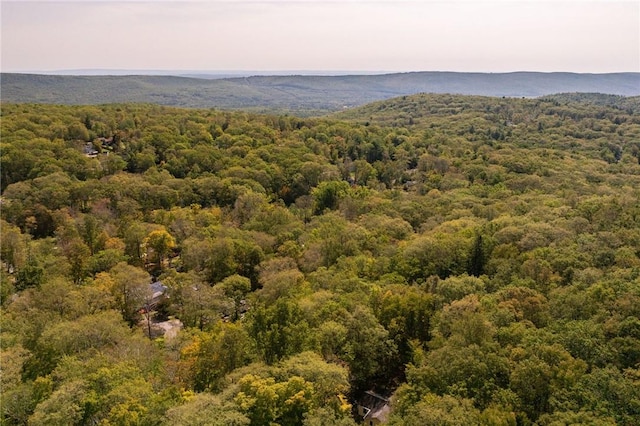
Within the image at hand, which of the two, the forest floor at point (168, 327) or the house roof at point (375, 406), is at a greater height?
the house roof at point (375, 406)

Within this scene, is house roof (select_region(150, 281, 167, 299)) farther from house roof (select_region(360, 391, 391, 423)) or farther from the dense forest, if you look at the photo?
house roof (select_region(360, 391, 391, 423))

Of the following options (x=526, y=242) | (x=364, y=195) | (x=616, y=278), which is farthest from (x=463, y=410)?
(x=364, y=195)

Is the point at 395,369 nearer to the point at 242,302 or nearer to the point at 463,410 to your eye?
the point at 463,410

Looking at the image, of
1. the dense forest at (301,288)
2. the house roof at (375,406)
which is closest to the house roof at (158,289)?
the dense forest at (301,288)

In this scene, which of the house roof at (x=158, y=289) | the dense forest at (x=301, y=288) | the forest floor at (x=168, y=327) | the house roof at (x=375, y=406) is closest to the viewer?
the dense forest at (x=301, y=288)

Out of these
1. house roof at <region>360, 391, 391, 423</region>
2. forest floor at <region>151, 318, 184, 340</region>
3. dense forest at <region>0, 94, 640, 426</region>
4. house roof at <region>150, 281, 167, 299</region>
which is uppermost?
dense forest at <region>0, 94, 640, 426</region>

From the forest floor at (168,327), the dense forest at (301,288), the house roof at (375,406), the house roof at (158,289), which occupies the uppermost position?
the dense forest at (301,288)

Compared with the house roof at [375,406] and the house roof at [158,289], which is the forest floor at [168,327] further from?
the house roof at [375,406]

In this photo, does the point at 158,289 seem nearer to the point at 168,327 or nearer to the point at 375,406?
the point at 168,327

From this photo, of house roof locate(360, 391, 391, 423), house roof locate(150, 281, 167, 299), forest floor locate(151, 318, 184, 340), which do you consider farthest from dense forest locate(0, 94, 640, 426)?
house roof locate(150, 281, 167, 299)
